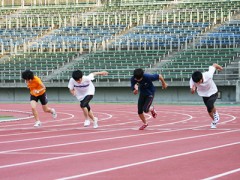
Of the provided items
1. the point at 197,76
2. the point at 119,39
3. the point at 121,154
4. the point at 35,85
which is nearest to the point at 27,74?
the point at 35,85

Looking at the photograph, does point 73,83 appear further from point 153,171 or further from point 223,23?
point 223,23

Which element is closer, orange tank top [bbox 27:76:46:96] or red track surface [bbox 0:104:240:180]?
red track surface [bbox 0:104:240:180]

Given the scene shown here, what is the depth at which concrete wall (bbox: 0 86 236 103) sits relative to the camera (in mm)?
44531

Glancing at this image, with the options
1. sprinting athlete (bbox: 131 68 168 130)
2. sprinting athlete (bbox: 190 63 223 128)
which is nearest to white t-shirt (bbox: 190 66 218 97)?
sprinting athlete (bbox: 190 63 223 128)

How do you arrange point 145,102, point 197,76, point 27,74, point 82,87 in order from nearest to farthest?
1. point 197,76
2. point 145,102
3. point 82,87
4. point 27,74

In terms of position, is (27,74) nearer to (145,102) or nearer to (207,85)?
(145,102)

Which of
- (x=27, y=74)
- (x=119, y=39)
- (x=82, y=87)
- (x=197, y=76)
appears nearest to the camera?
(x=197, y=76)

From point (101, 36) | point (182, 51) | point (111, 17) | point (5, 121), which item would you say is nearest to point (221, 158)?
point (5, 121)

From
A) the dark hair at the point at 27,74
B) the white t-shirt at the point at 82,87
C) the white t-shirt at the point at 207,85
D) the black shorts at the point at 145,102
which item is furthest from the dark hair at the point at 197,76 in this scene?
the dark hair at the point at 27,74

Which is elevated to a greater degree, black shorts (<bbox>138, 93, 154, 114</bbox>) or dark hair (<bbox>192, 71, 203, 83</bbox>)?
dark hair (<bbox>192, 71, 203, 83</bbox>)

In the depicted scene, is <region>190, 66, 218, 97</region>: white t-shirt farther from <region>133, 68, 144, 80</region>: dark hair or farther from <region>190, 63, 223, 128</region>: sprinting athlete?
<region>133, 68, 144, 80</region>: dark hair

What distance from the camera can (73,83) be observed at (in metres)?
21.9

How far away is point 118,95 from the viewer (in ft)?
155

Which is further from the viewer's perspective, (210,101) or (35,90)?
(35,90)
